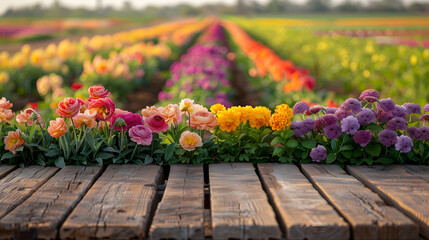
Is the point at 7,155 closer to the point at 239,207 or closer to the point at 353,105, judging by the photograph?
the point at 239,207

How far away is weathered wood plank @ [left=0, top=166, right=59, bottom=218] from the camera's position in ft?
7.02

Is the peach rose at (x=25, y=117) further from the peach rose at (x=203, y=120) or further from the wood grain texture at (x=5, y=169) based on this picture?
the peach rose at (x=203, y=120)

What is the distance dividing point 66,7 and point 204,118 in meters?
88.4

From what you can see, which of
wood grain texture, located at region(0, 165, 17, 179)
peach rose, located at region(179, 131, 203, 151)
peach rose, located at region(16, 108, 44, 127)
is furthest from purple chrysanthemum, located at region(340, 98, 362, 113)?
wood grain texture, located at region(0, 165, 17, 179)

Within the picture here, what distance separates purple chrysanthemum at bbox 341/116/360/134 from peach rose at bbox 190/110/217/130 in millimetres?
805

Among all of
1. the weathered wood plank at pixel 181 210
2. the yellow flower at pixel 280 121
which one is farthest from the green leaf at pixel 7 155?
the yellow flower at pixel 280 121

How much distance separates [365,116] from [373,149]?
0.69ft

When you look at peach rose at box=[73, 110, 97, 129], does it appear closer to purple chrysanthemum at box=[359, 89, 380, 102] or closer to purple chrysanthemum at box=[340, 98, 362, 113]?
purple chrysanthemum at box=[340, 98, 362, 113]

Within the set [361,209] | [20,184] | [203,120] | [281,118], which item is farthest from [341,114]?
[20,184]

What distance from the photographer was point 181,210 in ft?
6.66

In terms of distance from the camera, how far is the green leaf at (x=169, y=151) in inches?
111

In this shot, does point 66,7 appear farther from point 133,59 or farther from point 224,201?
point 224,201

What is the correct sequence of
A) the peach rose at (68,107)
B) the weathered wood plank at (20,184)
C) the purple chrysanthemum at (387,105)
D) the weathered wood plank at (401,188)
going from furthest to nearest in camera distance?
the purple chrysanthemum at (387,105) < the peach rose at (68,107) < the weathered wood plank at (20,184) < the weathered wood plank at (401,188)

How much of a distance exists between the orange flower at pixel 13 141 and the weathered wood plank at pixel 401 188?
79.2 inches
